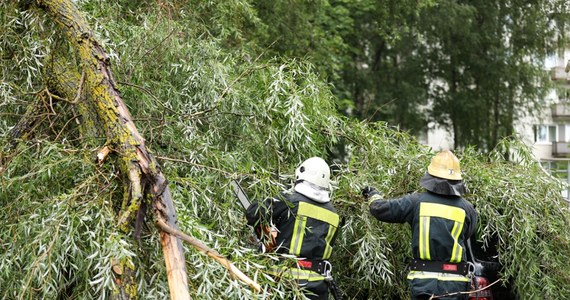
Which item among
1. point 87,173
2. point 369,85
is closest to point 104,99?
point 87,173

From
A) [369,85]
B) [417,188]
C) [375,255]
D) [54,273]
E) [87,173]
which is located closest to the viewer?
[54,273]

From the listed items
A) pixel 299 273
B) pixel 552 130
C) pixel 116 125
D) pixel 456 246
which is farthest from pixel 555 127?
pixel 116 125

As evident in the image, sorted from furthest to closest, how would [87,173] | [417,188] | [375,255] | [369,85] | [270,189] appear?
1. [369,85]
2. [417,188]
3. [375,255]
4. [270,189]
5. [87,173]

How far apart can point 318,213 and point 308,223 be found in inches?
4.6

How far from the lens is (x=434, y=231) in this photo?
6.50 metres

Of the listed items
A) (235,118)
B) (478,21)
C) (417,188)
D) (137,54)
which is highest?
(478,21)

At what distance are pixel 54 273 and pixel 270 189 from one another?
166 cm

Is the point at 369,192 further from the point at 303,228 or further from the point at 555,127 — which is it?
the point at 555,127

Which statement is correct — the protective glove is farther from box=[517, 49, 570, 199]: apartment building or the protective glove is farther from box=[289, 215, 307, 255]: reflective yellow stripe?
box=[517, 49, 570, 199]: apartment building

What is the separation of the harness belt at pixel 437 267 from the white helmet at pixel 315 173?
2.98 ft

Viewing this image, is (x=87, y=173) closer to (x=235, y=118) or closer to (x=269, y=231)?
(x=269, y=231)

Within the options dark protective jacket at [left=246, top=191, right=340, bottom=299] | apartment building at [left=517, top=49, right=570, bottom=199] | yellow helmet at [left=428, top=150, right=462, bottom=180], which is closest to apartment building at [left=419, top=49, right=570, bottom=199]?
apartment building at [left=517, top=49, right=570, bottom=199]

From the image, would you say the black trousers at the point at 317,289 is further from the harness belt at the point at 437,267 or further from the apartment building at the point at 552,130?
the apartment building at the point at 552,130

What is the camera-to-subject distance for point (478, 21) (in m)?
24.1
